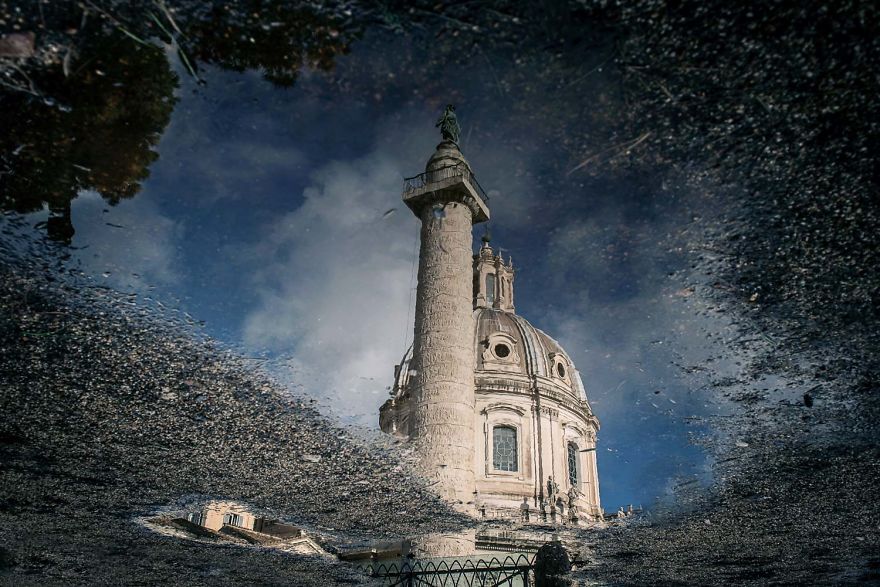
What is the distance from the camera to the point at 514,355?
2947 cm

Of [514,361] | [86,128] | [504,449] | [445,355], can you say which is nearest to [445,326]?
[445,355]

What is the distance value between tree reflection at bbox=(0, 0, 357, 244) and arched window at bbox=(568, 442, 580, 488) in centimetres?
2622

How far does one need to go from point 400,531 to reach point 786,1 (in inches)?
329

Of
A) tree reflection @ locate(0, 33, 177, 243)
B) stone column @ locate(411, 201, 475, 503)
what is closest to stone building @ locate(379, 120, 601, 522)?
stone column @ locate(411, 201, 475, 503)

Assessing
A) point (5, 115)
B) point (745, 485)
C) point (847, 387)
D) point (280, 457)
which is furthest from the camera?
point (745, 485)

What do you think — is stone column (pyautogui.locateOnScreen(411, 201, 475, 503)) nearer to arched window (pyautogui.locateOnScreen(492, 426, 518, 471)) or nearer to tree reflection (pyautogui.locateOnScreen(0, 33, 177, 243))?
tree reflection (pyautogui.locateOnScreen(0, 33, 177, 243))

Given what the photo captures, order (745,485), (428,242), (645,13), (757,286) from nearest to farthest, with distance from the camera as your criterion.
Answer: (645,13) < (757,286) < (745,485) < (428,242)

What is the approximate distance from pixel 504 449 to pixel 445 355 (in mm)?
15145

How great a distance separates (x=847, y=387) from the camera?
6.42 meters

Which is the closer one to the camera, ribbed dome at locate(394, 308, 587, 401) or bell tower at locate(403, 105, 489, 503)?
bell tower at locate(403, 105, 489, 503)

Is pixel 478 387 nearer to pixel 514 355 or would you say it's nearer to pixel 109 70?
pixel 514 355

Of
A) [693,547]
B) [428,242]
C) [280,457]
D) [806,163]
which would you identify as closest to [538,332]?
[428,242]

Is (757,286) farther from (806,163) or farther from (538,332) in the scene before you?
(538,332)

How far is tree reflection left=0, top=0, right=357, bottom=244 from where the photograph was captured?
11.4 ft
